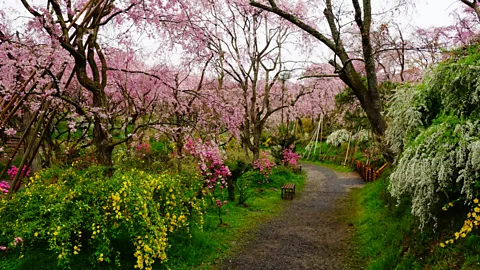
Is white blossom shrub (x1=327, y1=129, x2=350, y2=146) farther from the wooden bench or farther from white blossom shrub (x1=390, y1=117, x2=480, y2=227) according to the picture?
white blossom shrub (x1=390, y1=117, x2=480, y2=227)

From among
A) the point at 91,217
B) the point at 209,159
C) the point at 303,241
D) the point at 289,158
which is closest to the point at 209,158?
the point at 209,159

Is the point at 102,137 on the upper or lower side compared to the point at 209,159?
upper

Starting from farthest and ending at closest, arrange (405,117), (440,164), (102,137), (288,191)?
(288,191) → (102,137) → (405,117) → (440,164)

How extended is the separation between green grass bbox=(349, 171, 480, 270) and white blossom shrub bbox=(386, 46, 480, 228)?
372 mm

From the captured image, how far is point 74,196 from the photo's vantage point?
16.3 ft

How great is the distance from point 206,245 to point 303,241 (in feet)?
7.52

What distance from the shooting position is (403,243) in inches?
212

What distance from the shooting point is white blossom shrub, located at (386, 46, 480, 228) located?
395 cm

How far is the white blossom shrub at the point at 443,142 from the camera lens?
3.95m

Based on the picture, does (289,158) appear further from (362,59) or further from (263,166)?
(362,59)

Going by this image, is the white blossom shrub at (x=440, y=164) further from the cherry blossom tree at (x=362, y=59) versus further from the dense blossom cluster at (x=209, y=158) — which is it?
the dense blossom cluster at (x=209, y=158)

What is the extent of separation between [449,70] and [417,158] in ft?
5.45

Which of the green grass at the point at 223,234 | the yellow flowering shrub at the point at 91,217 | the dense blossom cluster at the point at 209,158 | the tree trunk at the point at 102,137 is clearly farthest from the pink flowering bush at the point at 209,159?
the yellow flowering shrub at the point at 91,217

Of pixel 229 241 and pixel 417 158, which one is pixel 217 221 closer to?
pixel 229 241
